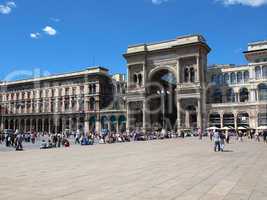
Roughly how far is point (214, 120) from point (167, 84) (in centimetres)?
1931

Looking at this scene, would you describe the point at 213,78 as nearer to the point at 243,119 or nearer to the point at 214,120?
the point at 214,120

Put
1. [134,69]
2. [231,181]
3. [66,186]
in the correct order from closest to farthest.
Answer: [66,186] < [231,181] < [134,69]

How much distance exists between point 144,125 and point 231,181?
241 ft

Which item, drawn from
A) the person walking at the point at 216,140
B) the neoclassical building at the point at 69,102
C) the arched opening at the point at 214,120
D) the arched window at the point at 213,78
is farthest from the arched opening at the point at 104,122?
the person walking at the point at 216,140

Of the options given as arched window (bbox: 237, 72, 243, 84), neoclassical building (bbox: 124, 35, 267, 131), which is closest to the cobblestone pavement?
neoclassical building (bbox: 124, 35, 267, 131)

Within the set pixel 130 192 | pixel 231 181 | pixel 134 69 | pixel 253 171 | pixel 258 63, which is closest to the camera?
pixel 130 192

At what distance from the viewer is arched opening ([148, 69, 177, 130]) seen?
8869 centimetres

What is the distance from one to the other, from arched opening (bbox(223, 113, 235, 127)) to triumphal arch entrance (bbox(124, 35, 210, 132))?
438 cm

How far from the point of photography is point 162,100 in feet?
297

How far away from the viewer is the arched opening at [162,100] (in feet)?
291

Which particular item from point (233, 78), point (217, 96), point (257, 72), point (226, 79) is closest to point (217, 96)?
point (217, 96)

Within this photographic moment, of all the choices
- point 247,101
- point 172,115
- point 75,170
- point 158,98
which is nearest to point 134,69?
point 158,98

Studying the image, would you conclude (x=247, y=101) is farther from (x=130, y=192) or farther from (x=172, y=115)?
(x=130, y=192)

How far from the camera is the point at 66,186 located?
11406 millimetres
